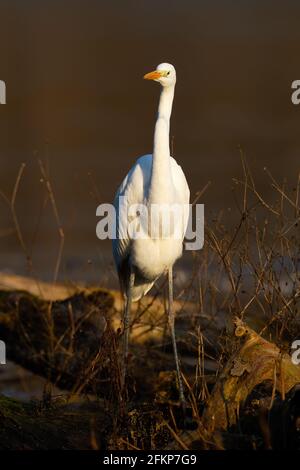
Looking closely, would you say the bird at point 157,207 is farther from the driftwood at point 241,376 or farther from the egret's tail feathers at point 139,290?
the driftwood at point 241,376

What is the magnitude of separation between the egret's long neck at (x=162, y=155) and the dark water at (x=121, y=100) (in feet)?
14.4

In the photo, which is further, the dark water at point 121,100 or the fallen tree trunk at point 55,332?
the dark water at point 121,100

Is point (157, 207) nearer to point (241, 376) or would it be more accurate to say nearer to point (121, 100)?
point (241, 376)

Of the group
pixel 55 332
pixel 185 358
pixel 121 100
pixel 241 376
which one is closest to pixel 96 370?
pixel 241 376

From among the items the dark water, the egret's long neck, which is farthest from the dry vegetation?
the dark water

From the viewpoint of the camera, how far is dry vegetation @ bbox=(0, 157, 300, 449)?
16.2ft

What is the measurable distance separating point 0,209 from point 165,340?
639 cm

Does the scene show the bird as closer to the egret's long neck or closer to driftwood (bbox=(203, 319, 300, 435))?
the egret's long neck

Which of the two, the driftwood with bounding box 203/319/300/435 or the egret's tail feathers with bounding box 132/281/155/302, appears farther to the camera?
the egret's tail feathers with bounding box 132/281/155/302

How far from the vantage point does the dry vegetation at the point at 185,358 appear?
4.94 meters

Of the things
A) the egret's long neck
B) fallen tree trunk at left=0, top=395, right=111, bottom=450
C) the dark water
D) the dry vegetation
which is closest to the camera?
the dry vegetation

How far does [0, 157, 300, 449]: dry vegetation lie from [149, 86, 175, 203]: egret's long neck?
0.37 meters

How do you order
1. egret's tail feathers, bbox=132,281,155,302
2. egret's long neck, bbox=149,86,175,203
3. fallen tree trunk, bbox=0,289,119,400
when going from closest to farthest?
egret's long neck, bbox=149,86,175,203
egret's tail feathers, bbox=132,281,155,302
fallen tree trunk, bbox=0,289,119,400

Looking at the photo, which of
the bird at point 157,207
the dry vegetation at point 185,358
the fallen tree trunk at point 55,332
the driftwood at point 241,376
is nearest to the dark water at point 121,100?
the fallen tree trunk at point 55,332
